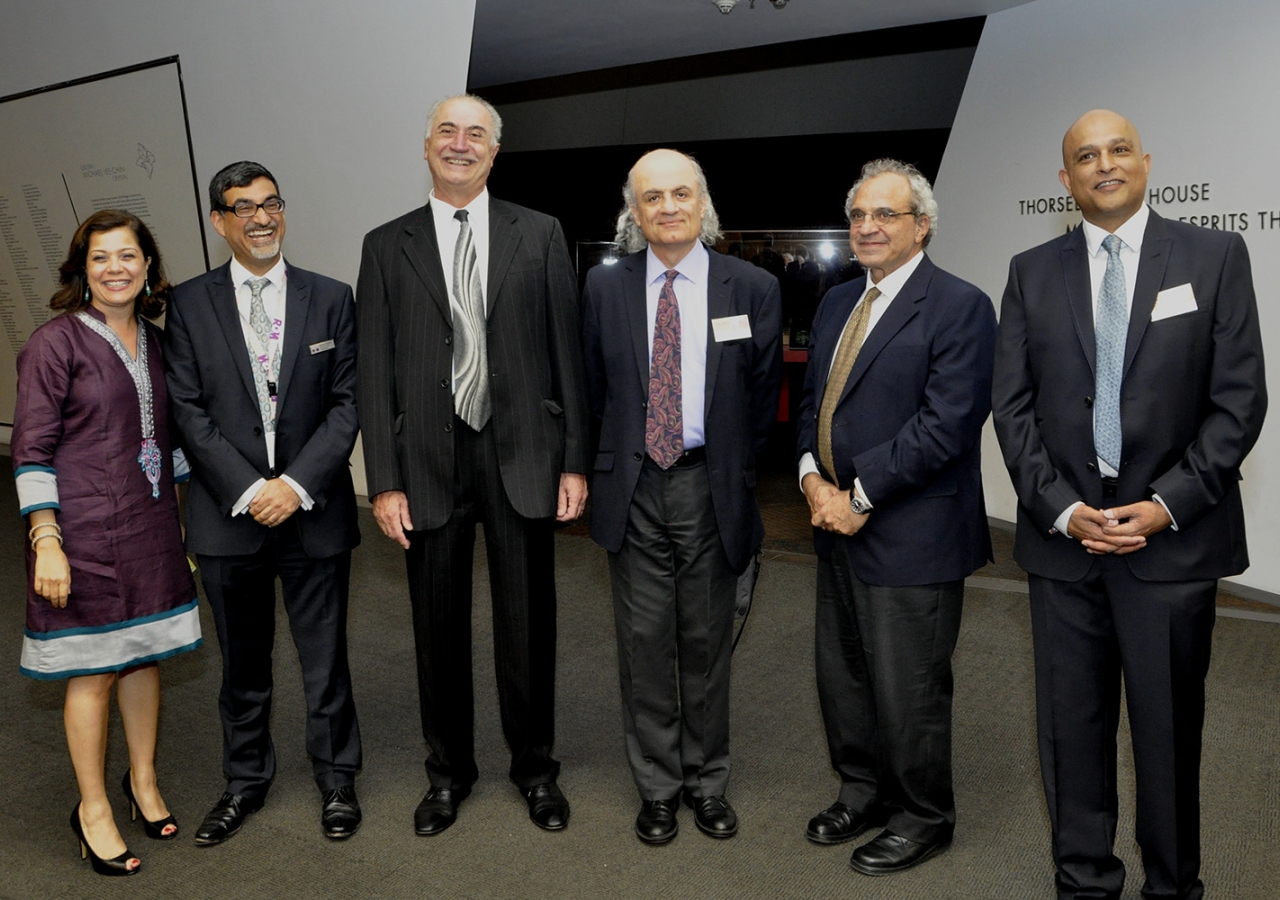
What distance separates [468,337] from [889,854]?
1.63 metres

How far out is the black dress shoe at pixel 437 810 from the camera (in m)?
2.77

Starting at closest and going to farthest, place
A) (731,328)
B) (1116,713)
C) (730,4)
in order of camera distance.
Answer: (1116,713)
(731,328)
(730,4)

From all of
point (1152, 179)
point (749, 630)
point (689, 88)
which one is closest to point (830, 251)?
point (689, 88)

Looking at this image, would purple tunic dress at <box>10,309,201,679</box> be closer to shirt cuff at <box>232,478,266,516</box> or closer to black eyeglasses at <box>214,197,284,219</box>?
shirt cuff at <box>232,478,266,516</box>

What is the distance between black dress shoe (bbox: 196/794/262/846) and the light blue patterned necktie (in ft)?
7.62

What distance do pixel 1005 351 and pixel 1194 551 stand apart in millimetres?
549

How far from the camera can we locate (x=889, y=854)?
2.56 meters

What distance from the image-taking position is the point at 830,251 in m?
7.41

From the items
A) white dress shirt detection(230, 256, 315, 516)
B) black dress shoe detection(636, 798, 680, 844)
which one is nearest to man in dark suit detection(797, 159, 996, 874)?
black dress shoe detection(636, 798, 680, 844)

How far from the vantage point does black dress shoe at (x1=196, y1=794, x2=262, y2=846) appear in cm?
273

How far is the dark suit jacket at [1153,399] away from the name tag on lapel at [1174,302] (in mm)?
11

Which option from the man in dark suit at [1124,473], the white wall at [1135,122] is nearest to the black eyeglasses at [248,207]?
the man in dark suit at [1124,473]

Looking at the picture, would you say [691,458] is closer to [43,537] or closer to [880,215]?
[880,215]

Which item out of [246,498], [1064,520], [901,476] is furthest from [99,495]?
[1064,520]
